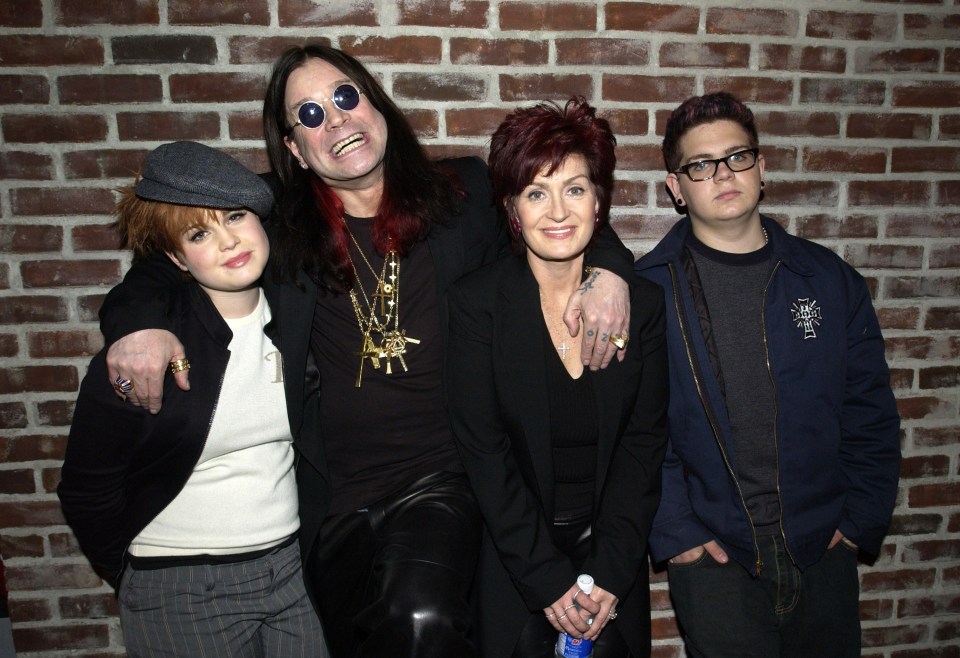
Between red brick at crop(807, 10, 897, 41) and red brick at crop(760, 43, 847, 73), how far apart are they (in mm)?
54

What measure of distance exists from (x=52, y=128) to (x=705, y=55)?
2290mm

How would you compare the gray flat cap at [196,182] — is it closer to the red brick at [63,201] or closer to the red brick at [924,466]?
the red brick at [63,201]

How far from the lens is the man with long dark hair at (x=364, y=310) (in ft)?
6.46

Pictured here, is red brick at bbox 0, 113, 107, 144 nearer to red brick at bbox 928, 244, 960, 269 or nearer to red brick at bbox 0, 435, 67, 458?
red brick at bbox 0, 435, 67, 458

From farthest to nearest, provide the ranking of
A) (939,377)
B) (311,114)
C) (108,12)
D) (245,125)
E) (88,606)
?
(939,377) → (88,606) → (245,125) → (108,12) → (311,114)

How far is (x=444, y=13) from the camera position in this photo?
233 centimetres

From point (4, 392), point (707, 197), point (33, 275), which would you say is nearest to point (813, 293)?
point (707, 197)

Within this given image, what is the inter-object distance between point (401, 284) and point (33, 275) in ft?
4.38

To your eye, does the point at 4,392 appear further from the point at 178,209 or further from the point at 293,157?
the point at 293,157

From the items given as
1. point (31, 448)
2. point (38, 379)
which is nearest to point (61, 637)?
point (31, 448)

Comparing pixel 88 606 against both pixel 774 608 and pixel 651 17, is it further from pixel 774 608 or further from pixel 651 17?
pixel 651 17

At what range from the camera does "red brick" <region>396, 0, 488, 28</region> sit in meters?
2.31

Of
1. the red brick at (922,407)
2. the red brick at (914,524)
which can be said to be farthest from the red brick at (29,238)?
the red brick at (914,524)

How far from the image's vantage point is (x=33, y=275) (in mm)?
2369
